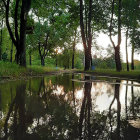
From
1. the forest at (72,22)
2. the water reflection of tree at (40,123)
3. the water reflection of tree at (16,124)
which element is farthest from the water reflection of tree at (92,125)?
the forest at (72,22)

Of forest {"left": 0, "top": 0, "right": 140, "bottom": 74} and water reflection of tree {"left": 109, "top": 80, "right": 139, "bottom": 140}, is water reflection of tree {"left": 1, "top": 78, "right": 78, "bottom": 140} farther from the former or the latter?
forest {"left": 0, "top": 0, "right": 140, "bottom": 74}

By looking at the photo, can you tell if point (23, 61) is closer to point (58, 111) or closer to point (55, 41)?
point (58, 111)

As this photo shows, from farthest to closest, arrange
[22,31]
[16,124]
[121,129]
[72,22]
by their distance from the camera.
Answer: [72,22] < [22,31] < [16,124] < [121,129]

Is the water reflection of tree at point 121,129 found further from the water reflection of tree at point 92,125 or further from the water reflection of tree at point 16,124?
the water reflection of tree at point 16,124

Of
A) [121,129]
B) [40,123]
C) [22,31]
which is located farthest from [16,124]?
[22,31]

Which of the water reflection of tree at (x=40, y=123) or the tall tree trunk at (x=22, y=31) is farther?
the tall tree trunk at (x=22, y=31)

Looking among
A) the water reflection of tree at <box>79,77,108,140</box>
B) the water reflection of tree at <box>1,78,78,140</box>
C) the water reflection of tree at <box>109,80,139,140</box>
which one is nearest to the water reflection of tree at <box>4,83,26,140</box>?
the water reflection of tree at <box>1,78,78,140</box>

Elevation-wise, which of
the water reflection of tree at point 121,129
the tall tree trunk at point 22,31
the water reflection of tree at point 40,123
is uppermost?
the tall tree trunk at point 22,31

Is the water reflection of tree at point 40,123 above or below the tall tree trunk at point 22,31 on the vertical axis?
below

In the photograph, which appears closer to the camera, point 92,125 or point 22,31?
point 92,125

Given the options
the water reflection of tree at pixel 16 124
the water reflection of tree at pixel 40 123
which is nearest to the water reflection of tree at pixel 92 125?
the water reflection of tree at pixel 40 123

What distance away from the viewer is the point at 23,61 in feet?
56.7

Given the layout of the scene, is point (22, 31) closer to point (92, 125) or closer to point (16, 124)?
point (16, 124)

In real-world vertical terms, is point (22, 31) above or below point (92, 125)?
above
